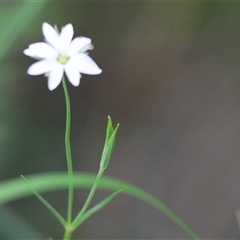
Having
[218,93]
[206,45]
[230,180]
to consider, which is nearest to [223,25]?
[206,45]

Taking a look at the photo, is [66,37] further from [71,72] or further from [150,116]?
[150,116]

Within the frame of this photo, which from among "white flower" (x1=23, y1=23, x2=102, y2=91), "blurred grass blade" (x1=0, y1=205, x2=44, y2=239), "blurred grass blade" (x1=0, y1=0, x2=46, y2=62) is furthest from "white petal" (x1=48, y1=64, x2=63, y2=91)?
"blurred grass blade" (x1=0, y1=205, x2=44, y2=239)

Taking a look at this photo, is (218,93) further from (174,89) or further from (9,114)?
(9,114)

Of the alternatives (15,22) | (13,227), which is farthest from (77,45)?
(13,227)

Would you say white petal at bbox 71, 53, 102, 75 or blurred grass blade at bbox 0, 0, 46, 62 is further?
blurred grass blade at bbox 0, 0, 46, 62

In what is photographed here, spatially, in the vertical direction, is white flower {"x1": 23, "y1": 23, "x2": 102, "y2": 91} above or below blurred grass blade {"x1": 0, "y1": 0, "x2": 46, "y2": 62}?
below

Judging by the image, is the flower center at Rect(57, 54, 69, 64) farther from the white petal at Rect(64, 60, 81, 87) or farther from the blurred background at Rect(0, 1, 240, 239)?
the blurred background at Rect(0, 1, 240, 239)

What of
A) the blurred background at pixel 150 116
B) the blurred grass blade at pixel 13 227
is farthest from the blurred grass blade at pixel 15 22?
the blurred grass blade at pixel 13 227

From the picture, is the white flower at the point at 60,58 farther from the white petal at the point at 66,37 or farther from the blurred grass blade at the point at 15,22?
the blurred grass blade at the point at 15,22
